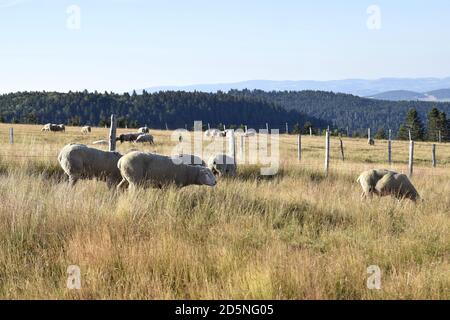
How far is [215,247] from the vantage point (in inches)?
215

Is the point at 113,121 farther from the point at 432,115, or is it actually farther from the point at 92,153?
the point at 432,115

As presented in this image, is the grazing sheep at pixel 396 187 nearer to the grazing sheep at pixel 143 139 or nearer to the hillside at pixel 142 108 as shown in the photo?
the grazing sheep at pixel 143 139

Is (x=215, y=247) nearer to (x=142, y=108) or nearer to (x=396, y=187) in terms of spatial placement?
(x=396, y=187)

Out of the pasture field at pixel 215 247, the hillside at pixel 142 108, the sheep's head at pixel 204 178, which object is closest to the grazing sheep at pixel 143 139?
the sheep's head at pixel 204 178

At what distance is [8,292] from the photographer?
4.30m

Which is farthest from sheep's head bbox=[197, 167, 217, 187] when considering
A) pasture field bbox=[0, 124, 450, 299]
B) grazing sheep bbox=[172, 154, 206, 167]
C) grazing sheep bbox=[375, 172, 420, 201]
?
grazing sheep bbox=[375, 172, 420, 201]

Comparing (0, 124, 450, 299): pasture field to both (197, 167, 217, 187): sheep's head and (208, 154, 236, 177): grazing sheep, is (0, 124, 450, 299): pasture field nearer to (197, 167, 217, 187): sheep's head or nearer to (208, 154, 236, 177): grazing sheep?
(197, 167, 217, 187): sheep's head

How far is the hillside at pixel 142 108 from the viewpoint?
14375 cm

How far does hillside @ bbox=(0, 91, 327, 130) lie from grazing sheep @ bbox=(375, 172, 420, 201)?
379 ft

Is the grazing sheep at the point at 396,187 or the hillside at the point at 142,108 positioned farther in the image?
the hillside at the point at 142,108

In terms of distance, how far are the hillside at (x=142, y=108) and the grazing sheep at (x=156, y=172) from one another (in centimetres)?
11452

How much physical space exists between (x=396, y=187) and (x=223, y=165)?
5323 millimetres

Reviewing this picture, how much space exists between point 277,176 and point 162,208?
24.7 ft
